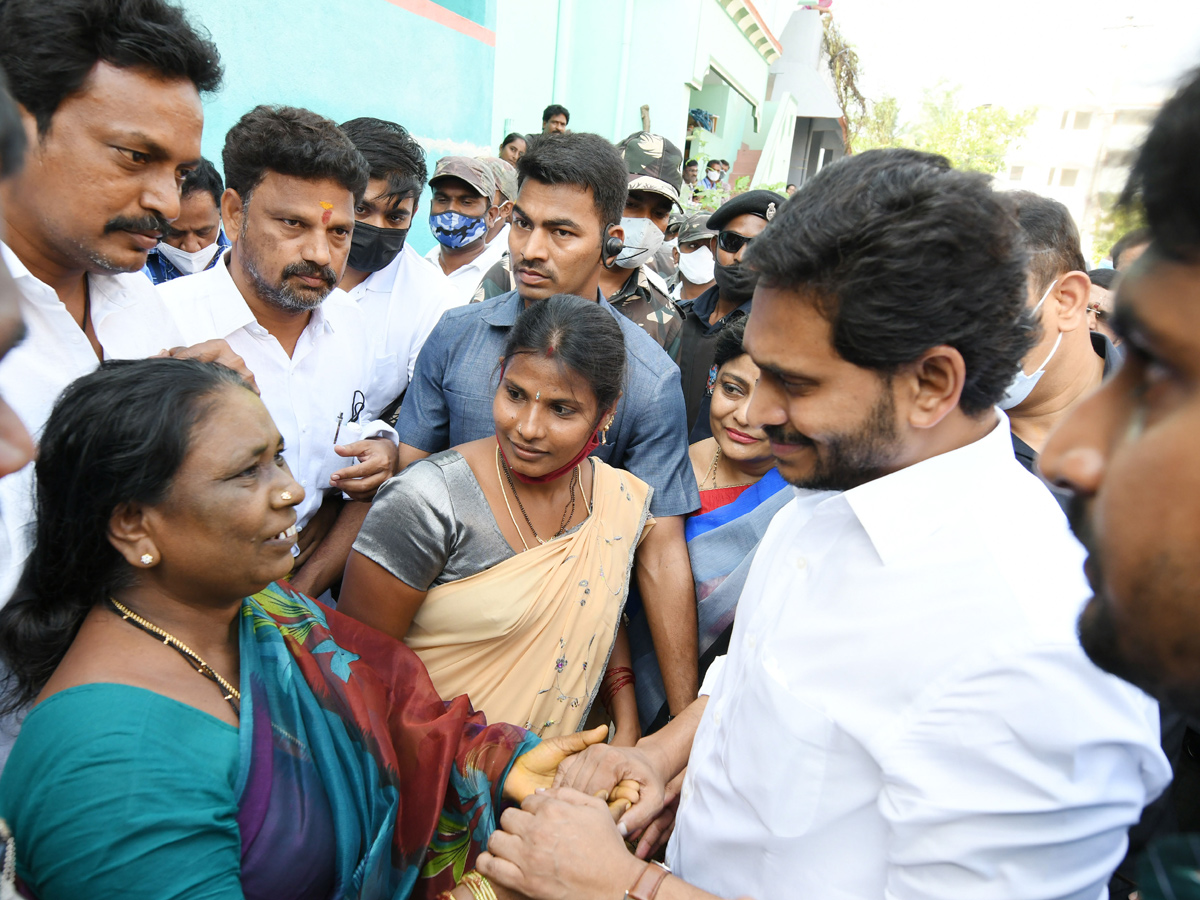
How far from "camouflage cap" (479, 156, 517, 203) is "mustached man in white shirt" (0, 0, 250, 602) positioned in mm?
3329

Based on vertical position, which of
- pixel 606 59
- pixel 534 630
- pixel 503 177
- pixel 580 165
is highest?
pixel 606 59

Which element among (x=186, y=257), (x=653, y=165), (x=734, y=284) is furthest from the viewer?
(x=653, y=165)

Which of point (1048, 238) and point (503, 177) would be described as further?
point (503, 177)

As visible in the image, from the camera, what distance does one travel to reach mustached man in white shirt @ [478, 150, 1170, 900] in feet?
3.41

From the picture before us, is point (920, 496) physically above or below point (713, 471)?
above

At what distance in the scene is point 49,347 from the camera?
5.96ft

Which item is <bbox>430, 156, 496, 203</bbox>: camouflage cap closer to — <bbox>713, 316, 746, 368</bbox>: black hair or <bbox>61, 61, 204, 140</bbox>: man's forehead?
<bbox>713, 316, 746, 368</bbox>: black hair

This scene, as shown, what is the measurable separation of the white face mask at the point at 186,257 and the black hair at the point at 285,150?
1211 millimetres

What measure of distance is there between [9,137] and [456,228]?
4234mm

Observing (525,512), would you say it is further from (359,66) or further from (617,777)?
(359,66)

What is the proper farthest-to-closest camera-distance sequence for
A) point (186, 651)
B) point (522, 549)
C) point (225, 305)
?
point (225, 305) < point (522, 549) < point (186, 651)

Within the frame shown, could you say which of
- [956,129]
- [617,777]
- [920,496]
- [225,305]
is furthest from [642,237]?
[956,129]

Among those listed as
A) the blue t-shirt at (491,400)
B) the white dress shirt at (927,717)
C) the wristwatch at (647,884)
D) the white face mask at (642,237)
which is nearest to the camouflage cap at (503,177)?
the white face mask at (642,237)

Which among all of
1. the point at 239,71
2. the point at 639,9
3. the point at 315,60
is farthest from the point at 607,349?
the point at 639,9
